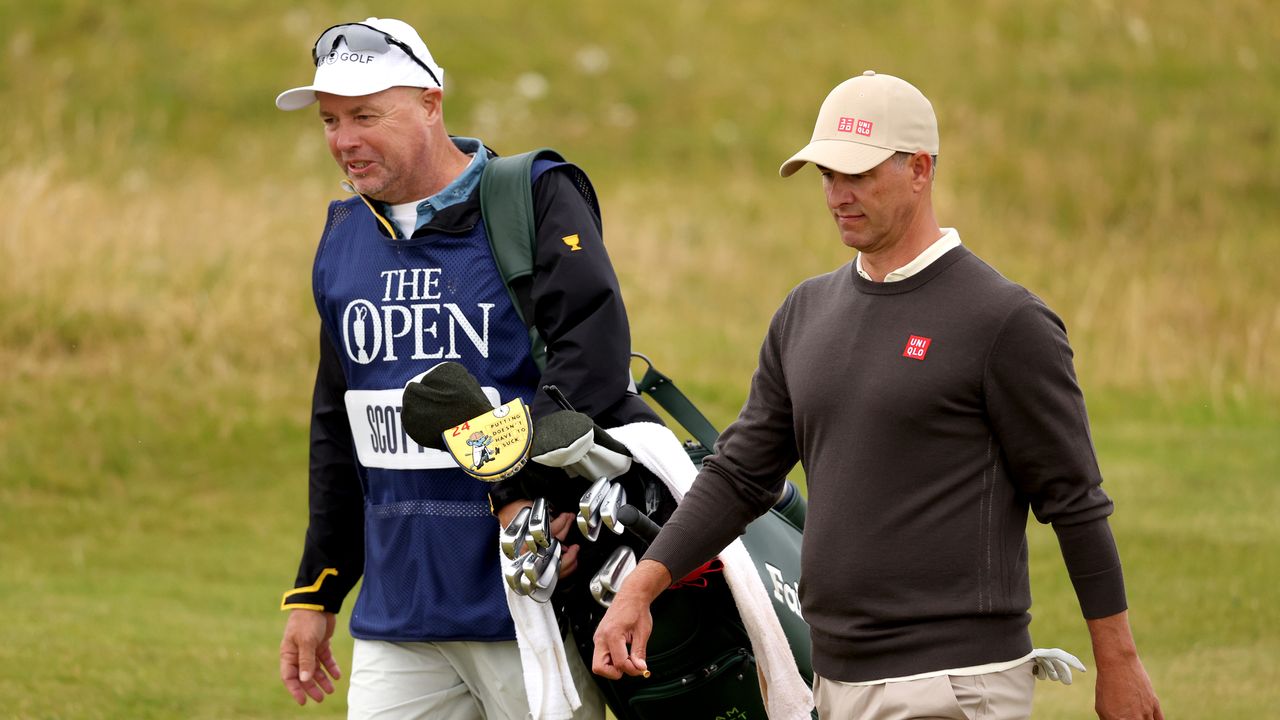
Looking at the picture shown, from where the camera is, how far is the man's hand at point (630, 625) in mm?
4109

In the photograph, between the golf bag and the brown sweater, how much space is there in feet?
2.21

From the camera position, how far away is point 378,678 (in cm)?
478

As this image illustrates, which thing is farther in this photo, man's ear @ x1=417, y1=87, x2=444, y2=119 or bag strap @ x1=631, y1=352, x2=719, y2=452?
bag strap @ x1=631, y1=352, x2=719, y2=452

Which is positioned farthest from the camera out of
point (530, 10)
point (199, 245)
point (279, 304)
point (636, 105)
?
point (530, 10)

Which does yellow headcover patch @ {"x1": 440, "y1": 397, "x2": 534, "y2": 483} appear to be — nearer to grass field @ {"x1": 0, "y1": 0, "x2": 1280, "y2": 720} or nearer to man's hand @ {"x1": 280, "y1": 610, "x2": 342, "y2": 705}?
man's hand @ {"x1": 280, "y1": 610, "x2": 342, "y2": 705}

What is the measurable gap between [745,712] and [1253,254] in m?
15.0

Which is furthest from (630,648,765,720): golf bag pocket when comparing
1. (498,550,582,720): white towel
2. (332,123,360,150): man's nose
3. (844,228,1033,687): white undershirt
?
(332,123,360,150): man's nose

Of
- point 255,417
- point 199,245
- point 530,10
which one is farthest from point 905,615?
point 530,10

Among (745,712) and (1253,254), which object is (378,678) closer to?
(745,712)

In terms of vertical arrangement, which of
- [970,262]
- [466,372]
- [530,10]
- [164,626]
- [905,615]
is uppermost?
[530,10]

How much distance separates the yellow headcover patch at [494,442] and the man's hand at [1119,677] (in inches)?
52.0

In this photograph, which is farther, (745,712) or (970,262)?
(745,712)

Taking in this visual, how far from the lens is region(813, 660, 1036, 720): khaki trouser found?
3.75 meters

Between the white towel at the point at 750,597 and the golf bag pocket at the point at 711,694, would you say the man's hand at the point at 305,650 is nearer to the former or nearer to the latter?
the golf bag pocket at the point at 711,694
